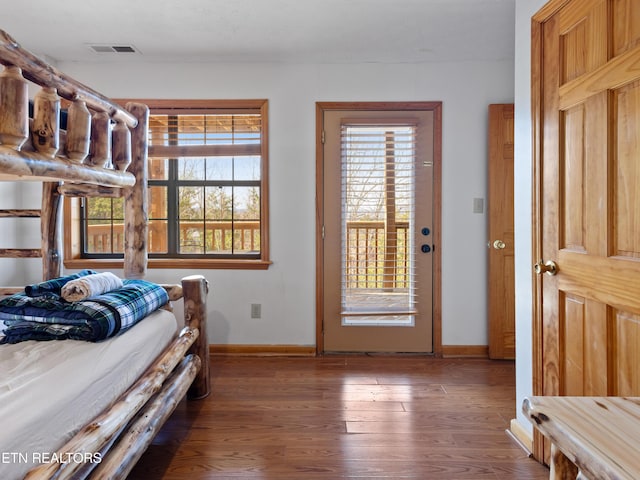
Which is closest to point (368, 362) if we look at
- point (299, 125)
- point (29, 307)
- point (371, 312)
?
point (371, 312)

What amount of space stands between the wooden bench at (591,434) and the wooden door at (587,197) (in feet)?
2.03

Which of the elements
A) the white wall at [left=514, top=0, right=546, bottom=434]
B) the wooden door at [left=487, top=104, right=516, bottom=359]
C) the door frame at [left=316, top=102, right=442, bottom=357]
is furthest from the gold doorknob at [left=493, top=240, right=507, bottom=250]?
the white wall at [left=514, top=0, right=546, bottom=434]

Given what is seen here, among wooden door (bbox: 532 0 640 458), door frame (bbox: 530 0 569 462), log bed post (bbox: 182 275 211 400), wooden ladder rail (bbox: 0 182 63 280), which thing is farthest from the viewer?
Answer: log bed post (bbox: 182 275 211 400)

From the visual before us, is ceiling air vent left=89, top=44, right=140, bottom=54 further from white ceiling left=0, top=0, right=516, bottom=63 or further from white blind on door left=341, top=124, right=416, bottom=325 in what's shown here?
white blind on door left=341, top=124, right=416, bottom=325

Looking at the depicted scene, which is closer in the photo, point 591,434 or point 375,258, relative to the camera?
point 591,434

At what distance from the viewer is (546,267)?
70.1 inches

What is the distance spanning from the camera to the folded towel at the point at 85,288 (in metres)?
1.72

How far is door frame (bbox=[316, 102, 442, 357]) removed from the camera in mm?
3213

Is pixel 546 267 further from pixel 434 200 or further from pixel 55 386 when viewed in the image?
pixel 55 386

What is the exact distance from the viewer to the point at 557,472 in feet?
2.84

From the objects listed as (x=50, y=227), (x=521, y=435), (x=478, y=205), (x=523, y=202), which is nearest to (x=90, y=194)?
(x=50, y=227)

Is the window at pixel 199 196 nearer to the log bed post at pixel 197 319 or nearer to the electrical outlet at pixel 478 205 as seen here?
the log bed post at pixel 197 319

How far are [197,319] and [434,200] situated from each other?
2.03 m

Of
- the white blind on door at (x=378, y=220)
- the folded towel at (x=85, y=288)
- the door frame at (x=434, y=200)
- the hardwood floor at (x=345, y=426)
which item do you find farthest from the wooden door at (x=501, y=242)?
the folded towel at (x=85, y=288)
